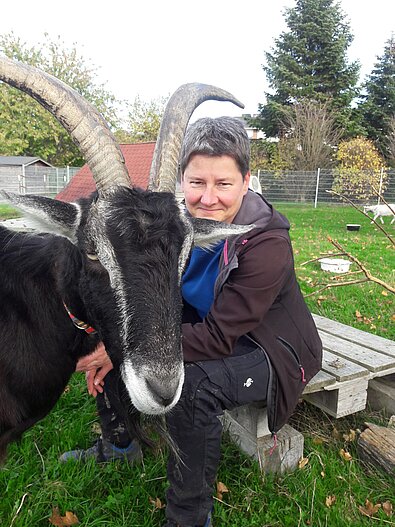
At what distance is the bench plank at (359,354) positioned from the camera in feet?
9.62

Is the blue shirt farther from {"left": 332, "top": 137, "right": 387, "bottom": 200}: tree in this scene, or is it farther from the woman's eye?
{"left": 332, "top": 137, "right": 387, "bottom": 200}: tree

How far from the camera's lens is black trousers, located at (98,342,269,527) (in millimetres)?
2111

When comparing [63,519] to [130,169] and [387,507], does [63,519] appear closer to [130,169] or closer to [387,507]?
[387,507]

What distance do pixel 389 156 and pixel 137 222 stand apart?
31.8 meters

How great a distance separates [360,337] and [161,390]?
7.86 ft

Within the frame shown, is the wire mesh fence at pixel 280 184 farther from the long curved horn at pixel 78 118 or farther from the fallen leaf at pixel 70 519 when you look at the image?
the fallen leaf at pixel 70 519

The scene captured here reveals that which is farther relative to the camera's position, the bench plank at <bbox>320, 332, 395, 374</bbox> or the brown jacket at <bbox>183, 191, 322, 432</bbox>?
the bench plank at <bbox>320, 332, 395, 374</bbox>

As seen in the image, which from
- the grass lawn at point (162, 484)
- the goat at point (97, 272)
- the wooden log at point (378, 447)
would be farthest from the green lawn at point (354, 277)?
the goat at point (97, 272)

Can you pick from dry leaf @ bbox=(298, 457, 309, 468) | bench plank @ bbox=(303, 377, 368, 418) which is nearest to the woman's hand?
dry leaf @ bbox=(298, 457, 309, 468)

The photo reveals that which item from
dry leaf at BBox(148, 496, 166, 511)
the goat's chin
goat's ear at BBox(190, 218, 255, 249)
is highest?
goat's ear at BBox(190, 218, 255, 249)

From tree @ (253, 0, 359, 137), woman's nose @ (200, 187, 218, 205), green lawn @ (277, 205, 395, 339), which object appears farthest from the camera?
tree @ (253, 0, 359, 137)

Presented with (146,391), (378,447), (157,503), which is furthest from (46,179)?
(146,391)

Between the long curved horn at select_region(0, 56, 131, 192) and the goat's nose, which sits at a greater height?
the long curved horn at select_region(0, 56, 131, 192)

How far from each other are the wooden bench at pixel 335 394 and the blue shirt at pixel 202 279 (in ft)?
2.24
